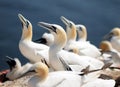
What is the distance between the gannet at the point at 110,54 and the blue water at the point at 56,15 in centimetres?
217

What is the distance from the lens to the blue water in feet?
41.2

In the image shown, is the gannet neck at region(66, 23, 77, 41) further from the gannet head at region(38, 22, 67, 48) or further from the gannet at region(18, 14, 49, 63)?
the gannet head at region(38, 22, 67, 48)

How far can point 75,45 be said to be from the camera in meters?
9.98

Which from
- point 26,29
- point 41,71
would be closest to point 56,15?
point 26,29

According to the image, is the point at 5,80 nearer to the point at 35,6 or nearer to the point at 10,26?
the point at 10,26

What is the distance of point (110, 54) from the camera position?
32.8 ft

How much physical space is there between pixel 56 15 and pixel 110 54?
396 cm

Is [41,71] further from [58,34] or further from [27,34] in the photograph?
[27,34]

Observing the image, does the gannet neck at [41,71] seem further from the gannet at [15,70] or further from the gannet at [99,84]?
the gannet at [15,70]

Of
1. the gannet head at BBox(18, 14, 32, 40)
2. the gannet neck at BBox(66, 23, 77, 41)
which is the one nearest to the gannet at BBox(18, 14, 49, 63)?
the gannet head at BBox(18, 14, 32, 40)

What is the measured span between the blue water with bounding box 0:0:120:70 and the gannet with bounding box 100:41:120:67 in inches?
85.3

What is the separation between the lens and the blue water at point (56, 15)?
12.6 meters

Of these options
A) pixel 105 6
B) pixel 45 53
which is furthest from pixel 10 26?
pixel 45 53

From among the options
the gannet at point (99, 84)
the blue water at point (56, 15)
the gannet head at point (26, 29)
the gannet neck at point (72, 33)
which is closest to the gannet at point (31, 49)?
the gannet head at point (26, 29)
